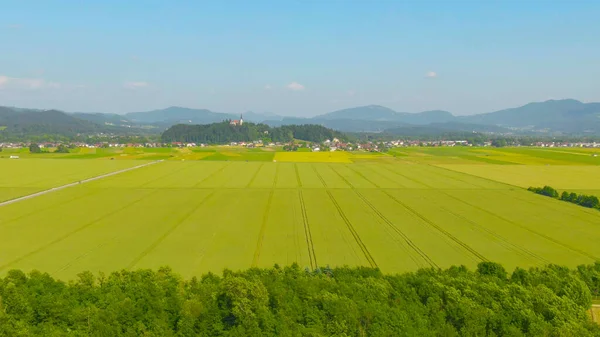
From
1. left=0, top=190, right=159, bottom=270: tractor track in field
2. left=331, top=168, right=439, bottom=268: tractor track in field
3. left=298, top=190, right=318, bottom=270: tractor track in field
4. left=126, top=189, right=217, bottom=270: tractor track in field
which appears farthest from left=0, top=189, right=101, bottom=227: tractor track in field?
left=331, top=168, right=439, bottom=268: tractor track in field

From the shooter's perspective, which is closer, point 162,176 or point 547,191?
point 547,191

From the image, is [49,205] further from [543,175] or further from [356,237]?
[543,175]

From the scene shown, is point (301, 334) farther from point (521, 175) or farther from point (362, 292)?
point (521, 175)

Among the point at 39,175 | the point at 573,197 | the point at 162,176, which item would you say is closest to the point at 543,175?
the point at 573,197

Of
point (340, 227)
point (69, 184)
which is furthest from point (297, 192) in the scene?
point (69, 184)

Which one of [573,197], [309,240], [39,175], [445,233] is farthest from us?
[39,175]
